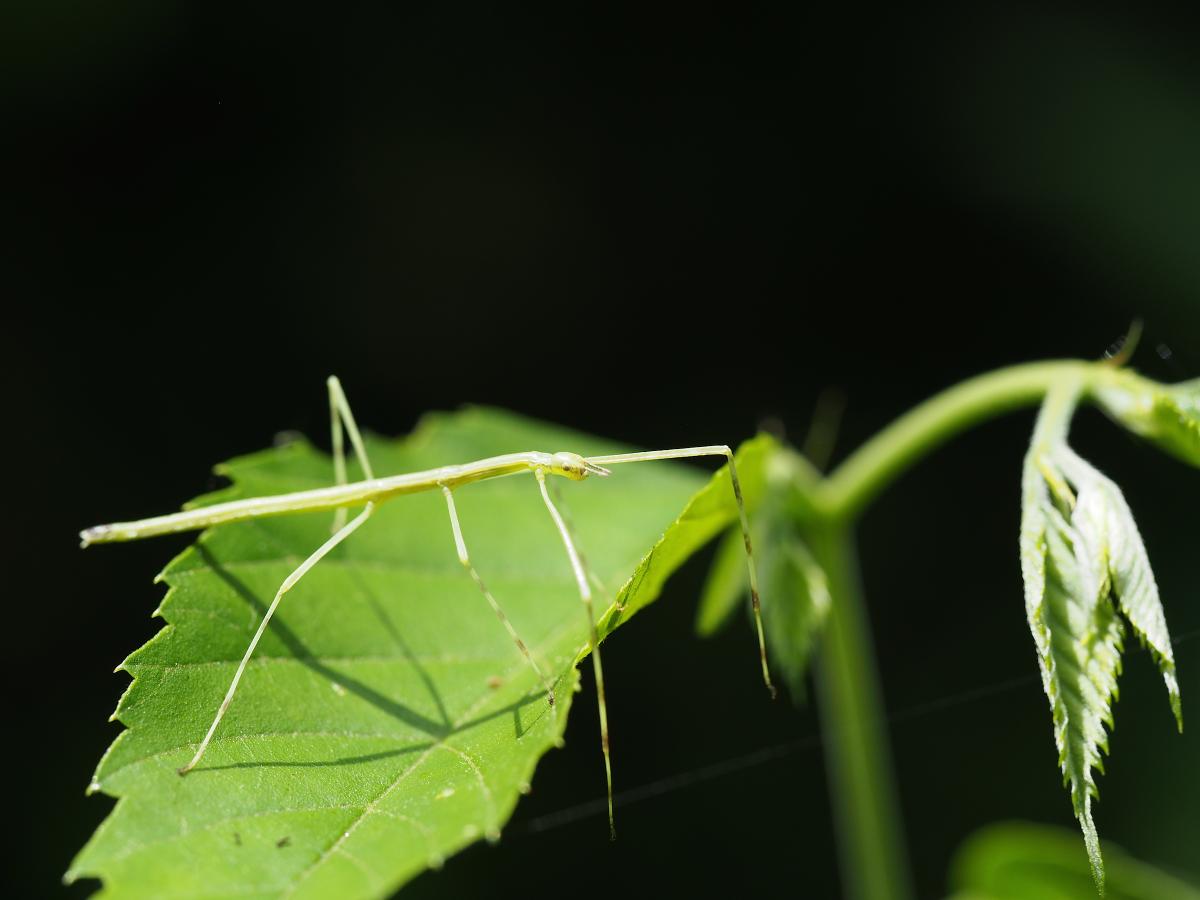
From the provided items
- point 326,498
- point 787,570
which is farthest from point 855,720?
point 326,498

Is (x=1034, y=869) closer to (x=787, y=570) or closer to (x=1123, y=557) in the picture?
(x=787, y=570)

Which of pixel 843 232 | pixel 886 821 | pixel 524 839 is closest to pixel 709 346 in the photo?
pixel 843 232

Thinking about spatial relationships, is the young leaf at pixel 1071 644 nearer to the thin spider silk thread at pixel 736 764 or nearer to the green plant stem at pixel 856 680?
the thin spider silk thread at pixel 736 764

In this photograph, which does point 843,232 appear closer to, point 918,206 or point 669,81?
point 918,206

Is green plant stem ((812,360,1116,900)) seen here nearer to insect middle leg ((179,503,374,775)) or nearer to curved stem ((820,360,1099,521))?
curved stem ((820,360,1099,521))

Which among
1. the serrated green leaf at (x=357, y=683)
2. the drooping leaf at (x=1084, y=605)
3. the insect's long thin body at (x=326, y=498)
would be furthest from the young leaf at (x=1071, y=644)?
the insect's long thin body at (x=326, y=498)
